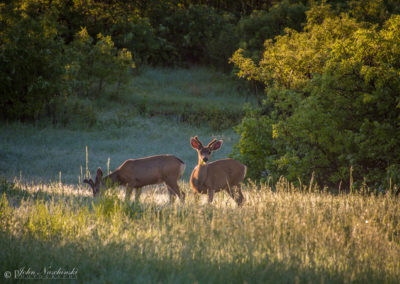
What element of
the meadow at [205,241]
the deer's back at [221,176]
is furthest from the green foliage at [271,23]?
the meadow at [205,241]

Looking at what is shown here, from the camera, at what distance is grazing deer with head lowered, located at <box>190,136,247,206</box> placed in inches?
408

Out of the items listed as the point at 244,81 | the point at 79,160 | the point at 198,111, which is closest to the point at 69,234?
the point at 79,160

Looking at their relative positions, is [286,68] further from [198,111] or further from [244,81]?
[244,81]

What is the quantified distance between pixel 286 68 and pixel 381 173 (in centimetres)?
678

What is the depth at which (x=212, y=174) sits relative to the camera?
422 inches

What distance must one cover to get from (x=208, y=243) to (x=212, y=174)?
4303 mm

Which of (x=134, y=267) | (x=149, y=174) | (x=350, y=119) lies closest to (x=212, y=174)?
(x=149, y=174)

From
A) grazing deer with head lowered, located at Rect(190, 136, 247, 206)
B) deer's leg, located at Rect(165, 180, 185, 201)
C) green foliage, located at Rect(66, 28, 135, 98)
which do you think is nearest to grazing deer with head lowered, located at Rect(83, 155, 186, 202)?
deer's leg, located at Rect(165, 180, 185, 201)

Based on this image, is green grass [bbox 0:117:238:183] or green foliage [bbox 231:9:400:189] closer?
green foliage [bbox 231:9:400:189]

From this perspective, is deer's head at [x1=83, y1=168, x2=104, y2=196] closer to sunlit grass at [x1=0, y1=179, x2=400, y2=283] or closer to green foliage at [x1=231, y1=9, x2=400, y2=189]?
sunlit grass at [x1=0, y1=179, x2=400, y2=283]

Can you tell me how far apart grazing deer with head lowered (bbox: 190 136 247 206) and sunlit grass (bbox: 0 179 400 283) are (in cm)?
174

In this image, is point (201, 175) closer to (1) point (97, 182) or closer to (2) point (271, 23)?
(1) point (97, 182)

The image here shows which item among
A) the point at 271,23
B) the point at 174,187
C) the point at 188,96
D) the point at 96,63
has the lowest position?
the point at 188,96

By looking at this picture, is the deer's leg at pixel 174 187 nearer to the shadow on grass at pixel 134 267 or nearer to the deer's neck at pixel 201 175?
the deer's neck at pixel 201 175
